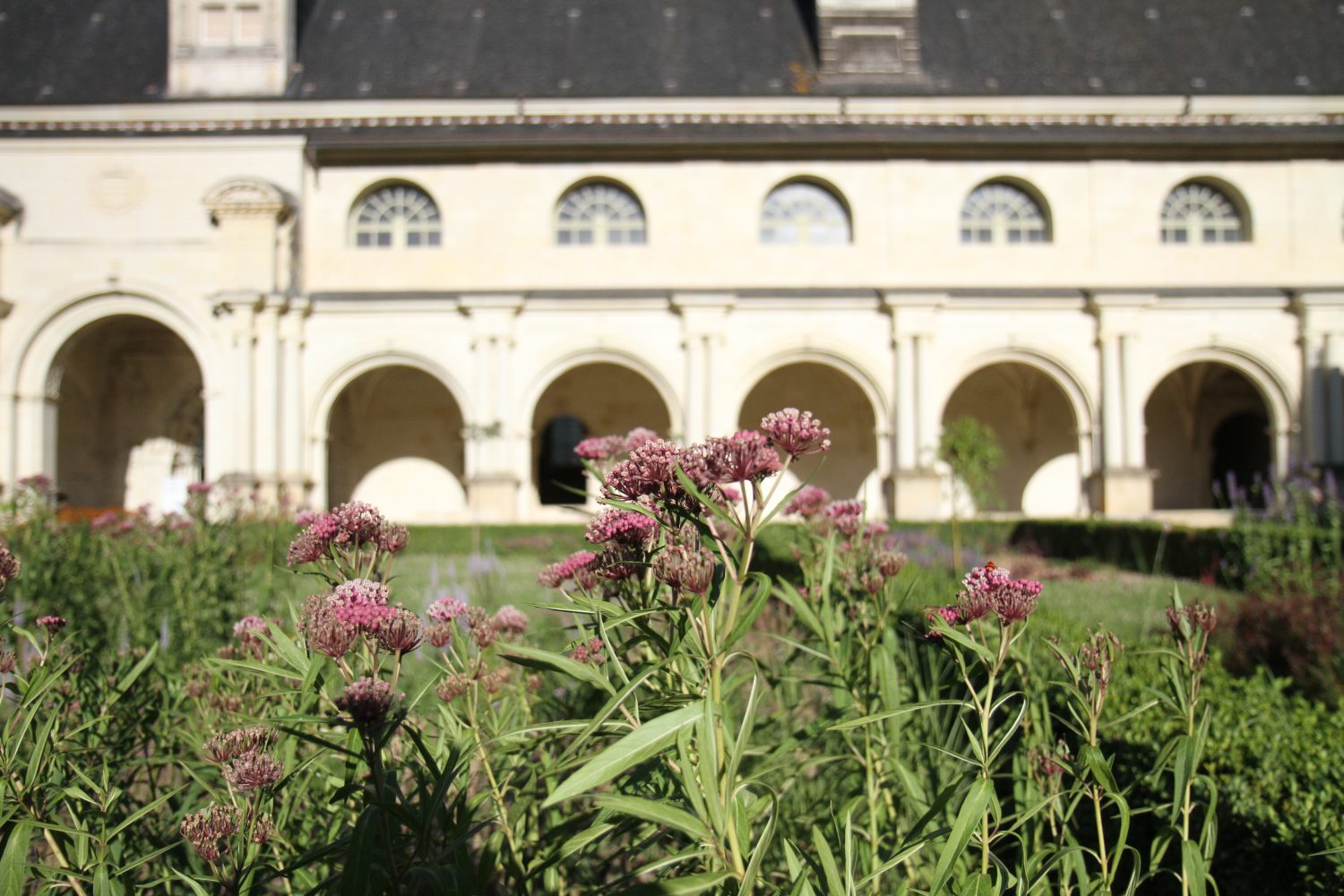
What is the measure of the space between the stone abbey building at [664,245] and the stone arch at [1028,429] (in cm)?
290

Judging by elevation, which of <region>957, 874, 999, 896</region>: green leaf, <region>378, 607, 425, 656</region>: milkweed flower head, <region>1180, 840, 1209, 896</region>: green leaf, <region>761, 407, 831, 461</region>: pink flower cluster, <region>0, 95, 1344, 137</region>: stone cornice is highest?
<region>0, 95, 1344, 137</region>: stone cornice

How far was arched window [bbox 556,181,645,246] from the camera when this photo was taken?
1811 centimetres

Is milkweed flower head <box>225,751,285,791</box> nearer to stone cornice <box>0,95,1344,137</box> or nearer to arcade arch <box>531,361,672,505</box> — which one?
stone cornice <box>0,95,1344,137</box>

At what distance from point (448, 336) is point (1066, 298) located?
1169cm

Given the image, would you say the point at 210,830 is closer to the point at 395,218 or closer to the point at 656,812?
the point at 656,812

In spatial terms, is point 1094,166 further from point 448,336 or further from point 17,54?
point 17,54

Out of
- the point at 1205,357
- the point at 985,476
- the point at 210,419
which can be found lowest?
the point at 985,476

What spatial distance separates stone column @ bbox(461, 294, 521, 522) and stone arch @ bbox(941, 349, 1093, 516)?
949 centimetres

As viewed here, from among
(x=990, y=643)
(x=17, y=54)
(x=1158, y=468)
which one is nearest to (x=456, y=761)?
(x=990, y=643)

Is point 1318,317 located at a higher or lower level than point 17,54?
lower

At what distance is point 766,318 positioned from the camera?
17688 mm

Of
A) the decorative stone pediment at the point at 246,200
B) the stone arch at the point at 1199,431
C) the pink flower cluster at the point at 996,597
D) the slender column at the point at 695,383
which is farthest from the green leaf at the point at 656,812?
the stone arch at the point at 1199,431

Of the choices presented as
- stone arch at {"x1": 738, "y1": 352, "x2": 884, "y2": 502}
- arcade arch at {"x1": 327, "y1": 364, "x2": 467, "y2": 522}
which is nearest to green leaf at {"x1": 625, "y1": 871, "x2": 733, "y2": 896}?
stone arch at {"x1": 738, "y1": 352, "x2": 884, "y2": 502}

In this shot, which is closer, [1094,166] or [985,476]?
[985,476]
